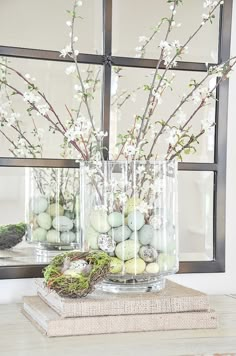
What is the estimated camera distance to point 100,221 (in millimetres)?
1385

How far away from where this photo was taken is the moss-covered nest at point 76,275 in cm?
124

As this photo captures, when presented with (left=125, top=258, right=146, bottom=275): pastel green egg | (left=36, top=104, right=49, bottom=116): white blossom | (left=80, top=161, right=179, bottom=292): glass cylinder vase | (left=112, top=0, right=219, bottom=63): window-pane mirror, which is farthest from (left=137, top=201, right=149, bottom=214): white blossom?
(left=112, top=0, right=219, bottom=63): window-pane mirror

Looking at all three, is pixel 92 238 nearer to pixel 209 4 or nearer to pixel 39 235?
pixel 39 235

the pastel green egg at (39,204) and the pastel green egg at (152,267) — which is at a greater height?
the pastel green egg at (39,204)

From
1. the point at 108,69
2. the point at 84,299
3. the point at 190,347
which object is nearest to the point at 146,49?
the point at 108,69

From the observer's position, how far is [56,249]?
1560mm

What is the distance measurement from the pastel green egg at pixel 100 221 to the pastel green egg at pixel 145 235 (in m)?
0.07

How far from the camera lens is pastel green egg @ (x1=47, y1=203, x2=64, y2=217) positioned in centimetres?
157

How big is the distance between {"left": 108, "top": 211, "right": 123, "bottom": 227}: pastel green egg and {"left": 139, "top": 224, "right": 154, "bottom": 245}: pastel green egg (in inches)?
2.0

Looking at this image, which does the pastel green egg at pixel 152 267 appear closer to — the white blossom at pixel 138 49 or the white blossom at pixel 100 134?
the white blossom at pixel 100 134

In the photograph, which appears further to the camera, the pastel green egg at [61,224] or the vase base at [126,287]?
the pastel green egg at [61,224]

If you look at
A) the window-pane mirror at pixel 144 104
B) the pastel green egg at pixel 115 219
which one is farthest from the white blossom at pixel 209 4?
the pastel green egg at pixel 115 219

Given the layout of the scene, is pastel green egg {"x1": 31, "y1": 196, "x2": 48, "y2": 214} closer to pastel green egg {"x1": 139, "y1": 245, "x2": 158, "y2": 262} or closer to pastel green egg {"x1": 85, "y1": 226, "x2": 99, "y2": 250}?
pastel green egg {"x1": 85, "y1": 226, "x2": 99, "y2": 250}

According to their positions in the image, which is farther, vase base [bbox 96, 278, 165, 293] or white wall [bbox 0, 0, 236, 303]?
white wall [bbox 0, 0, 236, 303]
